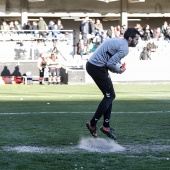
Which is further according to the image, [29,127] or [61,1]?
[61,1]

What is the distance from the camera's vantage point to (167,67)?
36.2m

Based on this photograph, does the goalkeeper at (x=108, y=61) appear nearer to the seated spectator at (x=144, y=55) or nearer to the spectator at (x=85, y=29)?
the seated spectator at (x=144, y=55)

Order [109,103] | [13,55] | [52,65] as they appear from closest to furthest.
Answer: [109,103] → [52,65] → [13,55]

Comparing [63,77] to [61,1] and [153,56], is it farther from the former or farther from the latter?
[61,1]

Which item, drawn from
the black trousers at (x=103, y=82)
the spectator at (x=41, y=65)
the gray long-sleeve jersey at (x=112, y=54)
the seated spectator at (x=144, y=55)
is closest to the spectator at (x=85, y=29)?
the seated spectator at (x=144, y=55)

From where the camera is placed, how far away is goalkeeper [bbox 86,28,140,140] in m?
9.95

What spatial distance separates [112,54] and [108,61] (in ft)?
0.44

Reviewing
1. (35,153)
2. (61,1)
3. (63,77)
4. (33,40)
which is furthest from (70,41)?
(35,153)

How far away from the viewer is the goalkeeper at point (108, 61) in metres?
9.95

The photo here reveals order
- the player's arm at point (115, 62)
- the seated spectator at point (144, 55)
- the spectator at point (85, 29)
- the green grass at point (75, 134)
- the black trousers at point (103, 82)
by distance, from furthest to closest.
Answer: the spectator at point (85, 29) < the seated spectator at point (144, 55) < the black trousers at point (103, 82) < the player's arm at point (115, 62) < the green grass at point (75, 134)

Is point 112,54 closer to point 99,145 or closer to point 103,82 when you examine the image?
point 103,82

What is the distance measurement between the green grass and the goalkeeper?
2.00ft

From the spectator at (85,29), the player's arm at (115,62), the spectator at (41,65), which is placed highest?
the player's arm at (115,62)

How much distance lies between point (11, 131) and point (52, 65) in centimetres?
2114
